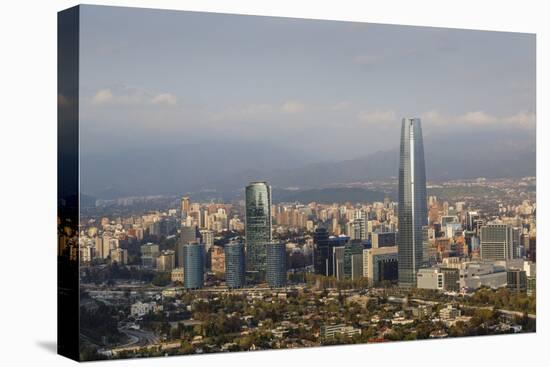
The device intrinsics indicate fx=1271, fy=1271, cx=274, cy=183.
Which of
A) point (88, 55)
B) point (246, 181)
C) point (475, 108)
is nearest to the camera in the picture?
point (88, 55)

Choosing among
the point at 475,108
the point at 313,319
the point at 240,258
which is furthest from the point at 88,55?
the point at 475,108

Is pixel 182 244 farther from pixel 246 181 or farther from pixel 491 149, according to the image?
pixel 491 149

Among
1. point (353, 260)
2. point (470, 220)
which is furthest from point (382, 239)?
point (470, 220)

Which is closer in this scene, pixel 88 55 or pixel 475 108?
pixel 88 55

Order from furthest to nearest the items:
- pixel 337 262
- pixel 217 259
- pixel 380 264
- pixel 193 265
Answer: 1. pixel 380 264
2. pixel 337 262
3. pixel 217 259
4. pixel 193 265

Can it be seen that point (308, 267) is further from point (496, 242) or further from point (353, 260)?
point (496, 242)

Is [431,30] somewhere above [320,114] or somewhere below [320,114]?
above
